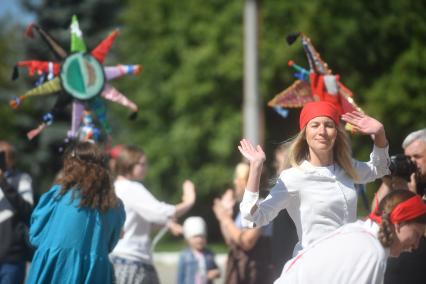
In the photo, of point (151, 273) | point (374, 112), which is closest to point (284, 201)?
point (151, 273)

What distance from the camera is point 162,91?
2514 cm

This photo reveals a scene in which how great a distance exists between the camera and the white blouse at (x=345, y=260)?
11.7 feet

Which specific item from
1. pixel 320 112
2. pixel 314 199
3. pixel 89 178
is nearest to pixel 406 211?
pixel 314 199

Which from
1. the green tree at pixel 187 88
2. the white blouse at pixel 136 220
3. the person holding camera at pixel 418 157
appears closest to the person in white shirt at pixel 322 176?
the person holding camera at pixel 418 157

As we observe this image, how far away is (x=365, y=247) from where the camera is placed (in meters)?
3.60

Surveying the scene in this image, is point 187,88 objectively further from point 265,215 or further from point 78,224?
point 265,215

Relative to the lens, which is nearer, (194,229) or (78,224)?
(78,224)

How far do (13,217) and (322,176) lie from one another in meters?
3.08

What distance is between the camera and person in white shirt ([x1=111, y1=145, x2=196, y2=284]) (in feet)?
21.5

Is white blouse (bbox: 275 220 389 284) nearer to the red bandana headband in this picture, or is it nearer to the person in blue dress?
the red bandana headband

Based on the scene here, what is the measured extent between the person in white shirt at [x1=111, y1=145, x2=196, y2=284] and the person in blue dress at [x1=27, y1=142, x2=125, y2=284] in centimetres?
78

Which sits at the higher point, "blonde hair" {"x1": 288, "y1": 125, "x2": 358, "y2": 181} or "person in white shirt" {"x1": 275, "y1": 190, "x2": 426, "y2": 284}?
"blonde hair" {"x1": 288, "y1": 125, "x2": 358, "y2": 181}

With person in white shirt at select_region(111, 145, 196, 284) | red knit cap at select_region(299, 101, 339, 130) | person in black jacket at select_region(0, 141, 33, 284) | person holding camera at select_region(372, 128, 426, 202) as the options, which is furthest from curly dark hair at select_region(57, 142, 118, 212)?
person holding camera at select_region(372, 128, 426, 202)

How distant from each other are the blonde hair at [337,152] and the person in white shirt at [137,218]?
5.77ft
